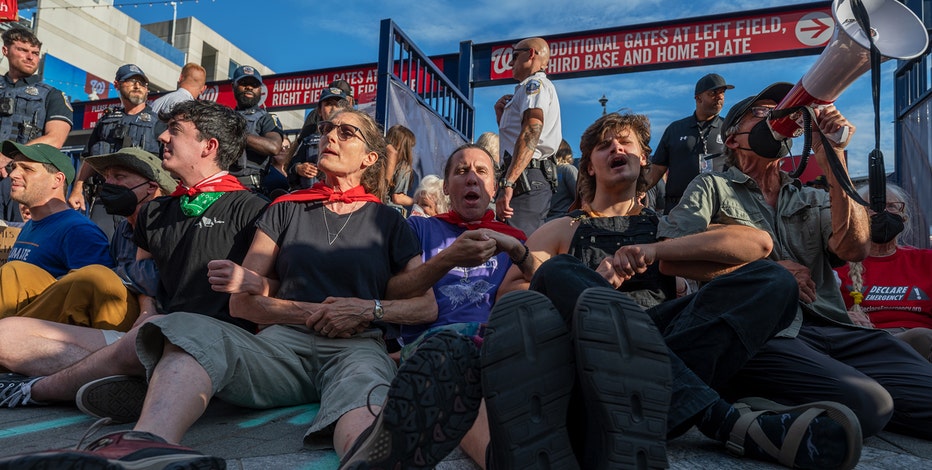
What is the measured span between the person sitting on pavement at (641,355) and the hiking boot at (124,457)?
2.00 ft

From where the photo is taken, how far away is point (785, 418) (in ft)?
5.47

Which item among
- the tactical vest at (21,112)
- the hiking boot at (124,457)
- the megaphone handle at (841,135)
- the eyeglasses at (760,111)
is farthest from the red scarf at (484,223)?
the tactical vest at (21,112)

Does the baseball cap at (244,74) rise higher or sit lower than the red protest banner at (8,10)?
lower

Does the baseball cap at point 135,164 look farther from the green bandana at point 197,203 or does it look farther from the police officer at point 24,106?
the police officer at point 24,106

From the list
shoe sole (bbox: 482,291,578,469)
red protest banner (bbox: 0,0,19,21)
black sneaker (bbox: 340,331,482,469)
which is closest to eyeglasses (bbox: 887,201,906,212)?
shoe sole (bbox: 482,291,578,469)

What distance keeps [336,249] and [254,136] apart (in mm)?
3123

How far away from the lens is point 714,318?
1.88m

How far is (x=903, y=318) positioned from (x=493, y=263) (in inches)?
90.2

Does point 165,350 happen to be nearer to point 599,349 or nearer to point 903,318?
point 599,349

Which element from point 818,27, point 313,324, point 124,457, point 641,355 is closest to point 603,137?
point 313,324

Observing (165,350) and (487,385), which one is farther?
(165,350)

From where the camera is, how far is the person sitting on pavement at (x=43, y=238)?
3137 mm

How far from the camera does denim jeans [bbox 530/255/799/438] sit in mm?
1745

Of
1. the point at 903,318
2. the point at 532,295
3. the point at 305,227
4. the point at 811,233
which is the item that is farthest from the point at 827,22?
the point at 532,295
